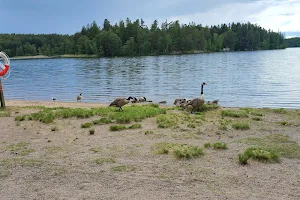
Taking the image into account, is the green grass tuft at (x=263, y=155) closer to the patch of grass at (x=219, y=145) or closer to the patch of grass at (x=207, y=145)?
the patch of grass at (x=219, y=145)

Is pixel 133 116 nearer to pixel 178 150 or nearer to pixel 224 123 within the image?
pixel 224 123

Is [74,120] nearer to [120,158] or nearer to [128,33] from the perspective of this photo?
[120,158]

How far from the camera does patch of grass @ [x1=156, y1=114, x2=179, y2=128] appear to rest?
12.1m

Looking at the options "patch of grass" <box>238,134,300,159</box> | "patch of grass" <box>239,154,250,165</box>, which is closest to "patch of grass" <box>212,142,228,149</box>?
"patch of grass" <box>238,134,300,159</box>

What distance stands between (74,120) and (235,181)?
28.4ft

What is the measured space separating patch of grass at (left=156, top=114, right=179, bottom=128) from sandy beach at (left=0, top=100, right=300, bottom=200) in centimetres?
4

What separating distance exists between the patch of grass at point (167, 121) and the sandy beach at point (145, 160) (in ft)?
0.12

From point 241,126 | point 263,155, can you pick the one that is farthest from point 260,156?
point 241,126

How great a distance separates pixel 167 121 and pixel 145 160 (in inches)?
180

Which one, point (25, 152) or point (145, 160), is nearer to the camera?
point (145, 160)

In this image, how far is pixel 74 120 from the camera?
1380cm

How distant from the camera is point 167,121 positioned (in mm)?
12625

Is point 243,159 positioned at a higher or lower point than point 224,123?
higher

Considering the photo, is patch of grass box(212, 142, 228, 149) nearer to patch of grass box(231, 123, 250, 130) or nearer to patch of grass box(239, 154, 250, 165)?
patch of grass box(239, 154, 250, 165)
